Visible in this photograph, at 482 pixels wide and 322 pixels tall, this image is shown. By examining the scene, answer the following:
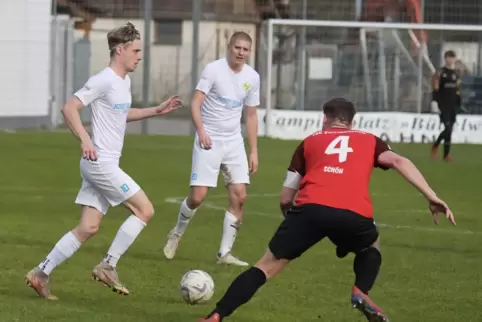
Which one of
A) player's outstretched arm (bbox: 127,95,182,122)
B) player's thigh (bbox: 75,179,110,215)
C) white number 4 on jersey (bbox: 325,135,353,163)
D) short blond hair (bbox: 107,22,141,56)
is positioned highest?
short blond hair (bbox: 107,22,141,56)

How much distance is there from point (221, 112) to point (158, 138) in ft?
63.7

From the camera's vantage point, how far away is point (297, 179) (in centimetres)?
761

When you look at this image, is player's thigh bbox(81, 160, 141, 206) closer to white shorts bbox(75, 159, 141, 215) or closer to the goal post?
white shorts bbox(75, 159, 141, 215)

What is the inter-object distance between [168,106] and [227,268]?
1821 mm

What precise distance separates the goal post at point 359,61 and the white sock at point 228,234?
68.3ft

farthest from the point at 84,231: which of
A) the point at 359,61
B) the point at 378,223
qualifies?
the point at 359,61

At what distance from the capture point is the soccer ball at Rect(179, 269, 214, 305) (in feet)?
28.6

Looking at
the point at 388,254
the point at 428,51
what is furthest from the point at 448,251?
the point at 428,51

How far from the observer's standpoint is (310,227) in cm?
738

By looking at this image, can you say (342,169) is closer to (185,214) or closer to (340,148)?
(340,148)

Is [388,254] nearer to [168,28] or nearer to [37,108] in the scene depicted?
[37,108]

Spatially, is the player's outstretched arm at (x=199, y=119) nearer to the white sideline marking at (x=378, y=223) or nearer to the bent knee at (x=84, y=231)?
the bent knee at (x=84, y=231)

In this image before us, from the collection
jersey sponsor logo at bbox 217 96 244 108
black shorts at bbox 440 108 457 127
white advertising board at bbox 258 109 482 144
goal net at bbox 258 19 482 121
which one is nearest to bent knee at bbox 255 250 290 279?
jersey sponsor logo at bbox 217 96 244 108

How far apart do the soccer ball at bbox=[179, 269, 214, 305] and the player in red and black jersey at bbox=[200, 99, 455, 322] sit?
4.23 feet
